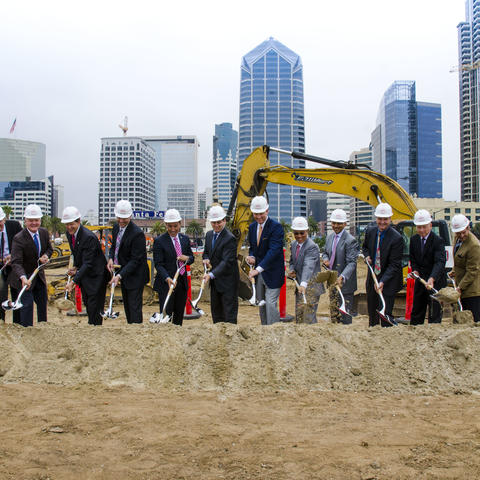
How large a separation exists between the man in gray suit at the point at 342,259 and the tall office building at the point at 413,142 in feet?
482

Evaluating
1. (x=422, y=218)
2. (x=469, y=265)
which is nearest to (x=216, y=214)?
(x=422, y=218)

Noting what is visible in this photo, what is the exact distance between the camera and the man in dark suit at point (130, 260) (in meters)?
5.90

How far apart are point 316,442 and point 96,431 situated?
1.52 metres

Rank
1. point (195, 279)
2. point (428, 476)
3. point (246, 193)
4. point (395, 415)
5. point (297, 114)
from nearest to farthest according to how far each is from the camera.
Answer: point (428, 476) → point (395, 415) → point (246, 193) → point (195, 279) → point (297, 114)

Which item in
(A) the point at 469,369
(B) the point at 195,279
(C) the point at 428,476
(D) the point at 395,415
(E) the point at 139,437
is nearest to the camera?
(C) the point at 428,476

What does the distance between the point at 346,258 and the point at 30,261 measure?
4066mm

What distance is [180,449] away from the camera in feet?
9.98

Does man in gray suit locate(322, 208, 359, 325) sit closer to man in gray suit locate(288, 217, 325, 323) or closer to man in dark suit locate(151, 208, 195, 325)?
man in gray suit locate(288, 217, 325, 323)

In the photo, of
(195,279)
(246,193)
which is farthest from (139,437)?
(195,279)

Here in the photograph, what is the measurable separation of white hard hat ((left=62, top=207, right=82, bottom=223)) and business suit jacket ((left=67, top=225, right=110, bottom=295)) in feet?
0.64

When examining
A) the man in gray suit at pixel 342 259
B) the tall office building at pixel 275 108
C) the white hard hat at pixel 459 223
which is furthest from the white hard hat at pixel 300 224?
the tall office building at pixel 275 108

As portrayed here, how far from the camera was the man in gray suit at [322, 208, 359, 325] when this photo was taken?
19.9 feet

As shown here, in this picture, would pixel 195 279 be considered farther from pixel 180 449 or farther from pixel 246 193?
pixel 180 449

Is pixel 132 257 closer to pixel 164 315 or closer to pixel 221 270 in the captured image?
pixel 164 315
